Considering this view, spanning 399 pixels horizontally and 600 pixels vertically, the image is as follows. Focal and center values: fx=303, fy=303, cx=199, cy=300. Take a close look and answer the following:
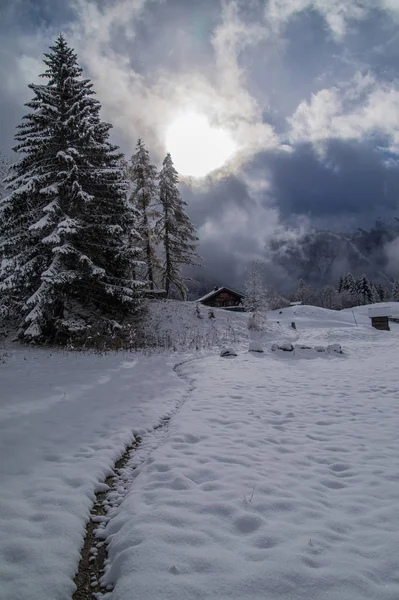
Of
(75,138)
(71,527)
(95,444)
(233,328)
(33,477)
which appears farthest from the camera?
(233,328)

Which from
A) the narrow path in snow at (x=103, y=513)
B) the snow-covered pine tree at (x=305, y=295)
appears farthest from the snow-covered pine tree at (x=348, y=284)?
the narrow path in snow at (x=103, y=513)

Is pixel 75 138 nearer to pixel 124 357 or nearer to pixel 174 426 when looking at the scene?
pixel 124 357

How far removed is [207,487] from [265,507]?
2.68ft

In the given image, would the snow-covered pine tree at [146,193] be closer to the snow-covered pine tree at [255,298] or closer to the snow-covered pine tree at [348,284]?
the snow-covered pine tree at [255,298]

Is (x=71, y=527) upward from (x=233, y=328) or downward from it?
downward

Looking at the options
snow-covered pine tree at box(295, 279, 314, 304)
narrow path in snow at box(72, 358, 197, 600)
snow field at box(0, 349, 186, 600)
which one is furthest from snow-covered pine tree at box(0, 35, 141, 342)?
snow-covered pine tree at box(295, 279, 314, 304)

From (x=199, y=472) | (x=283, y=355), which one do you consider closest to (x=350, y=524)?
(x=199, y=472)

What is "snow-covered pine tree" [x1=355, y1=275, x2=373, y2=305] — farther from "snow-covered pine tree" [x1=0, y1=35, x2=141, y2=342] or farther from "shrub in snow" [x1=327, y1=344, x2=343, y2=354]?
"snow-covered pine tree" [x1=0, y1=35, x2=141, y2=342]

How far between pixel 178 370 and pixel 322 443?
7.32 meters

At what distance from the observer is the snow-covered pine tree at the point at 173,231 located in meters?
29.7

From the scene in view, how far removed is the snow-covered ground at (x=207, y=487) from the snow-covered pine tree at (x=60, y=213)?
5.94 m

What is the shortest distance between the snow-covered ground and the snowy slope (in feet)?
0.05

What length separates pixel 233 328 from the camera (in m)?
23.7

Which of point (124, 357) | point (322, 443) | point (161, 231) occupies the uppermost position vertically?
point (161, 231)
